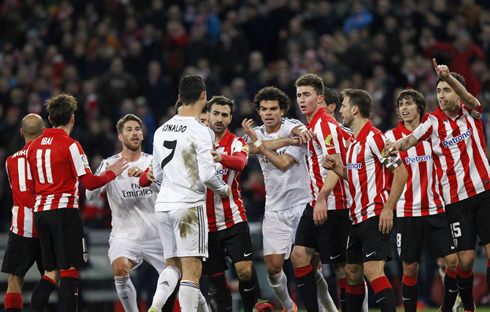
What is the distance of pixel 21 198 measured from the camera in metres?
8.96

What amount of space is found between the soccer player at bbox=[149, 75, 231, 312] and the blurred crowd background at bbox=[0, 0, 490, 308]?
6.33 metres

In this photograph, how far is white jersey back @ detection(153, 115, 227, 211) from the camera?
730 cm

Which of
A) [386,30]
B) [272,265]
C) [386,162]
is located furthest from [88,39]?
[386,162]

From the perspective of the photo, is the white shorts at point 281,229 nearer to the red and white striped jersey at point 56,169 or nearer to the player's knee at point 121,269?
the player's knee at point 121,269

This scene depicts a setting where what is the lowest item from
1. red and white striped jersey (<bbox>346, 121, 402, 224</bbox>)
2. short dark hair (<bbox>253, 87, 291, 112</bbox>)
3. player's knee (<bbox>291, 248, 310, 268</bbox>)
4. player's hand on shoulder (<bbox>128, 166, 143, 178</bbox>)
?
player's knee (<bbox>291, 248, 310, 268</bbox>)

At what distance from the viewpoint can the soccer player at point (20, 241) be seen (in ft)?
28.7

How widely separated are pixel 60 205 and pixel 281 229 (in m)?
2.78

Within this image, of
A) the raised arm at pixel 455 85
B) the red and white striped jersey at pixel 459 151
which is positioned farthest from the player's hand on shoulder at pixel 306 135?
the raised arm at pixel 455 85

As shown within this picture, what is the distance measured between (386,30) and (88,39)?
745 cm

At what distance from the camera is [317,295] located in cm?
886

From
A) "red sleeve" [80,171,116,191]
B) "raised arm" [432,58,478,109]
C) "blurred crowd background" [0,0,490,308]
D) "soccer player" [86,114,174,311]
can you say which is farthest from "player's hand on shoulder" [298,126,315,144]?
"blurred crowd background" [0,0,490,308]

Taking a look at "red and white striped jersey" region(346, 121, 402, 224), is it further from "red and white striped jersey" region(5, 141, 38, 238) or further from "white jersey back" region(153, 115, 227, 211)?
"red and white striped jersey" region(5, 141, 38, 238)

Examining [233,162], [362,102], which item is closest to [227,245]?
[233,162]

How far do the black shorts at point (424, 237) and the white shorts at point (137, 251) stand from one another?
3118 millimetres
